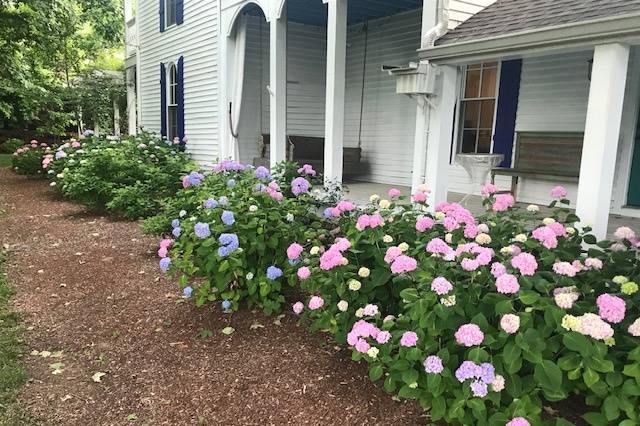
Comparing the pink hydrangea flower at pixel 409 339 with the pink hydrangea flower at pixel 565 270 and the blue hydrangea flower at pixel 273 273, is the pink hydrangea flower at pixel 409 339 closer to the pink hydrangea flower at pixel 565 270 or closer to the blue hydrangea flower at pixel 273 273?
the pink hydrangea flower at pixel 565 270

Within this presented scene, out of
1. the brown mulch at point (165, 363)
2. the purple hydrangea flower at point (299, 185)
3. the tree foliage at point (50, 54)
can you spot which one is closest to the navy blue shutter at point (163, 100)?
the tree foliage at point (50, 54)

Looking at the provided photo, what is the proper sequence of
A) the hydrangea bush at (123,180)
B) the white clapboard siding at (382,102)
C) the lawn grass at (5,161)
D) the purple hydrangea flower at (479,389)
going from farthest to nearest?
the lawn grass at (5,161) < the white clapboard siding at (382,102) < the hydrangea bush at (123,180) < the purple hydrangea flower at (479,389)

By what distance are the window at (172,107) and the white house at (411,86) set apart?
3 centimetres

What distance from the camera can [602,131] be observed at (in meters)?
3.41

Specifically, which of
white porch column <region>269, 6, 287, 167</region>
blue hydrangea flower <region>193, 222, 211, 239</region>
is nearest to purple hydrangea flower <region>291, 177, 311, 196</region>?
blue hydrangea flower <region>193, 222, 211, 239</region>

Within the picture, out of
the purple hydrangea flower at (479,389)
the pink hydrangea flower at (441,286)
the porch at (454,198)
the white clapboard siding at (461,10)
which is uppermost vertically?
the white clapboard siding at (461,10)

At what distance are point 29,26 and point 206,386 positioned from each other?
14.3m

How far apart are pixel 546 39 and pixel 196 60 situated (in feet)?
23.9

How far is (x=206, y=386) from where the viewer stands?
2.80m

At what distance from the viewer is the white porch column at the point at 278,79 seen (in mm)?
6684

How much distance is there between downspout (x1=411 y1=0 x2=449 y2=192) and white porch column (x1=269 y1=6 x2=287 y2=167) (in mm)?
2367

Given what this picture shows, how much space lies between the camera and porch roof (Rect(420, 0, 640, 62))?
3.33 metres

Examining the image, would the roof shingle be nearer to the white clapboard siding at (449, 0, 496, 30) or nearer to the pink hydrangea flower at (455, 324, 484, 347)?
the white clapboard siding at (449, 0, 496, 30)

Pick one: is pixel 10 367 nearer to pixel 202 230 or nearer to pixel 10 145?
pixel 202 230
